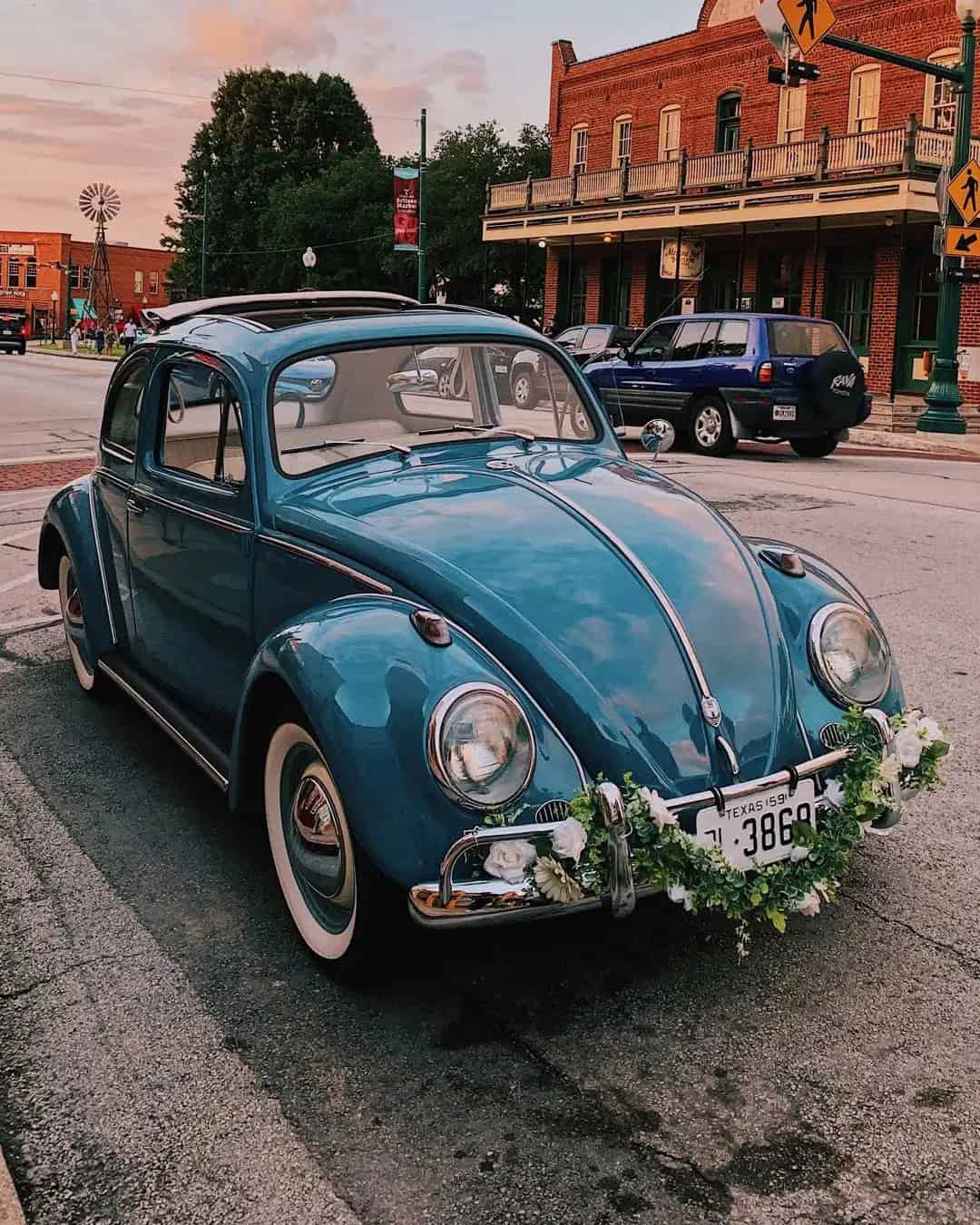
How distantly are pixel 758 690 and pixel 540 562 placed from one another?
68 centimetres

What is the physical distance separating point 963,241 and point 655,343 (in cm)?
542

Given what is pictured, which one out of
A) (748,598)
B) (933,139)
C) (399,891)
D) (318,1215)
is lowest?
(318,1215)

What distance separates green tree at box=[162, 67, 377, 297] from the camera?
70.5m

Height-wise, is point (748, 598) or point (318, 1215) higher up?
point (748, 598)

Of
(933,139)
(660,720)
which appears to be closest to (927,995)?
(660,720)

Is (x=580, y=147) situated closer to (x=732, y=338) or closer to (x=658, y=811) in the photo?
(x=732, y=338)

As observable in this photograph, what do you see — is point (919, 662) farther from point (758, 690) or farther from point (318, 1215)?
point (318, 1215)

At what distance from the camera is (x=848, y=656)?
11.8 feet

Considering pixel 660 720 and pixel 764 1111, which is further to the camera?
pixel 660 720

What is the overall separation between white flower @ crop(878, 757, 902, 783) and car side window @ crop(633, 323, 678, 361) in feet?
48.8

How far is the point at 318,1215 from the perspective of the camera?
243 centimetres

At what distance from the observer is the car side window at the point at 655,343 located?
58.0ft

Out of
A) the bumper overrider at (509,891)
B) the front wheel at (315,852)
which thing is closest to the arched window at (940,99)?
the front wheel at (315,852)

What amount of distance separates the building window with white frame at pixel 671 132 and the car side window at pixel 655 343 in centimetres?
1990
